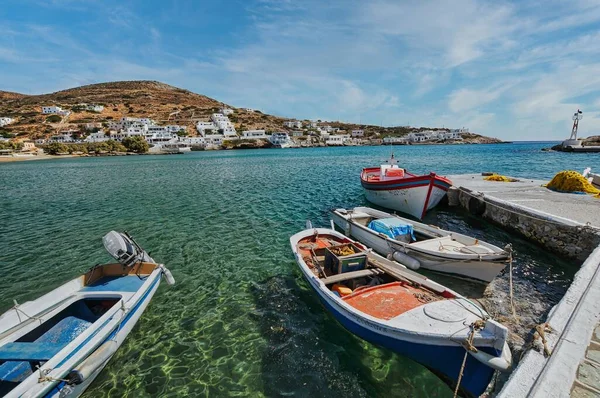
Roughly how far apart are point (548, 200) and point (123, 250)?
69.2 ft

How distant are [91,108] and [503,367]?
202 metres

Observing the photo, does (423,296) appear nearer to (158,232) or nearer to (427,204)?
(427,204)

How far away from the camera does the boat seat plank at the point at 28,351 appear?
4.87 metres

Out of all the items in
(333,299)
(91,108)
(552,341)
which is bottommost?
(333,299)

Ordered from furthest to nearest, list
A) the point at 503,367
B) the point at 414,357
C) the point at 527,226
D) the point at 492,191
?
the point at 492,191 < the point at 527,226 < the point at 414,357 < the point at 503,367

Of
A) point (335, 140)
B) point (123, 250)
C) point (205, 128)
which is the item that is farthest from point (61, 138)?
point (123, 250)

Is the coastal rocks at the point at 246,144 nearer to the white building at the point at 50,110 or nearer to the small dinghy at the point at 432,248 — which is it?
the white building at the point at 50,110

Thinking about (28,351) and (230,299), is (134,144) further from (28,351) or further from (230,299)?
(28,351)

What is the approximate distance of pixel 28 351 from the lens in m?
5.05

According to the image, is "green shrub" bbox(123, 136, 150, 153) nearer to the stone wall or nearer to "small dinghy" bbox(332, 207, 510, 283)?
"small dinghy" bbox(332, 207, 510, 283)

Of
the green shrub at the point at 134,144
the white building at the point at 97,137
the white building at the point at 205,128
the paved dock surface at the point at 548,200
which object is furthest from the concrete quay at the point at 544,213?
the white building at the point at 205,128

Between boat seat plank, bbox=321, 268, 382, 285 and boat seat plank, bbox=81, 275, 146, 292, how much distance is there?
17.8 feet

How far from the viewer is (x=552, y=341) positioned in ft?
14.7

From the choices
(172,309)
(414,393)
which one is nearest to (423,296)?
(414,393)
